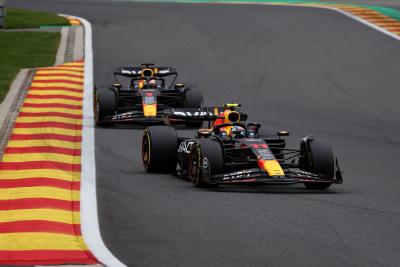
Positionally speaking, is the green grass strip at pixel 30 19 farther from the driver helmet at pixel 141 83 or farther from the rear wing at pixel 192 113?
the rear wing at pixel 192 113

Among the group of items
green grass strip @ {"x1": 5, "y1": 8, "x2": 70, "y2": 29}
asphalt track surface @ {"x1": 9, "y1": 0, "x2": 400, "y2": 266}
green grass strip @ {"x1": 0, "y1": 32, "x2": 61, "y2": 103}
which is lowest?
green grass strip @ {"x1": 5, "y1": 8, "x2": 70, "y2": 29}

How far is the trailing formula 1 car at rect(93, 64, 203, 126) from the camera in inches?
909

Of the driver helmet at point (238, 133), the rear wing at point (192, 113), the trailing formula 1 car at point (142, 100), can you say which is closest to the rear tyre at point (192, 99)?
the trailing formula 1 car at point (142, 100)

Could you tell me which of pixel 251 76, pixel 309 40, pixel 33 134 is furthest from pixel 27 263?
pixel 309 40

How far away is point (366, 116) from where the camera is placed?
2494 cm

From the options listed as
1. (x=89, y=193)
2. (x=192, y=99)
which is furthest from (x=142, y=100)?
(x=89, y=193)

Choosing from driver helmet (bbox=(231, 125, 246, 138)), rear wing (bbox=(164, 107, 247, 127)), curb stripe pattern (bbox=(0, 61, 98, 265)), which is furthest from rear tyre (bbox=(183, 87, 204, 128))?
driver helmet (bbox=(231, 125, 246, 138))

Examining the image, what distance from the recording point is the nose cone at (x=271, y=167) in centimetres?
1511

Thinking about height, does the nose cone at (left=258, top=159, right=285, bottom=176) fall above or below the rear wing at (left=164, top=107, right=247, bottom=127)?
above

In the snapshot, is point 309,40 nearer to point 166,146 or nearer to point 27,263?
point 166,146

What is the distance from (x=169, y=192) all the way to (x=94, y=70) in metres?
16.7

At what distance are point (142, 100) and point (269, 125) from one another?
2764mm

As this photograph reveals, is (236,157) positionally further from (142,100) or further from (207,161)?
(142,100)

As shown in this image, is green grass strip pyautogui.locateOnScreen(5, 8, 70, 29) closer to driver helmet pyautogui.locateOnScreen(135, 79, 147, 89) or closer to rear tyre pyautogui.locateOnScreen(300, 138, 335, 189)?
driver helmet pyautogui.locateOnScreen(135, 79, 147, 89)
